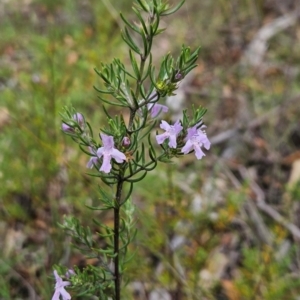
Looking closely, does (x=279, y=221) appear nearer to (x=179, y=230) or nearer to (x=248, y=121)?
(x=179, y=230)

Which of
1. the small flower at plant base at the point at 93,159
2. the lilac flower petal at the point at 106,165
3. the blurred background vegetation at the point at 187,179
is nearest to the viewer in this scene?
the lilac flower petal at the point at 106,165

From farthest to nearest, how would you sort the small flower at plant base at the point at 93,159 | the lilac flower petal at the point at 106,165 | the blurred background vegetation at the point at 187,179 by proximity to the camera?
the blurred background vegetation at the point at 187,179, the small flower at plant base at the point at 93,159, the lilac flower petal at the point at 106,165

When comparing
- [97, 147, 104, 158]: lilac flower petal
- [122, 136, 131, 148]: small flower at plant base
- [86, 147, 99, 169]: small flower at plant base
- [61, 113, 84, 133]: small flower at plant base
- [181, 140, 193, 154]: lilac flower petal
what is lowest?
[97, 147, 104, 158]: lilac flower petal

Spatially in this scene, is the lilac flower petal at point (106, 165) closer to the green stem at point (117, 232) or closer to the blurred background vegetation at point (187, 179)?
the green stem at point (117, 232)

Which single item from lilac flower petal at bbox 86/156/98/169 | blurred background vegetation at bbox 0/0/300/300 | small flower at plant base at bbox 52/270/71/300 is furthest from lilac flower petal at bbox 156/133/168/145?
blurred background vegetation at bbox 0/0/300/300

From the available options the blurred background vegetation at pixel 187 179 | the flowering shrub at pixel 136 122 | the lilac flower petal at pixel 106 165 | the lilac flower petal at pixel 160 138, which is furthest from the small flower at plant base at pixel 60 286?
the lilac flower petal at pixel 160 138

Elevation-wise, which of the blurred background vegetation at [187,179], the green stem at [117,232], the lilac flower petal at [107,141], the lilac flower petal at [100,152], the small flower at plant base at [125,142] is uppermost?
the blurred background vegetation at [187,179]

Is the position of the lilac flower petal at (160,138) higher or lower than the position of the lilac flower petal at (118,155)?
higher

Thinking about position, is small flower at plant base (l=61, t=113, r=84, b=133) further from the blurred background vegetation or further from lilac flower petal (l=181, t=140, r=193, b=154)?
the blurred background vegetation

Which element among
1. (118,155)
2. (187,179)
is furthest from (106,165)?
(187,179)
